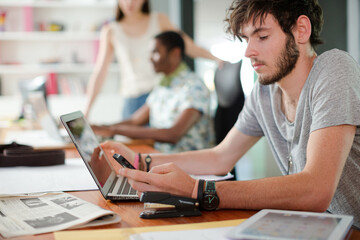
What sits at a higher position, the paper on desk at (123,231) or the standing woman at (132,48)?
the standing woman at (132,48)

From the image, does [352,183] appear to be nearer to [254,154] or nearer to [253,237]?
[253,237]

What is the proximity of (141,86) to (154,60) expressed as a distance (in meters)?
0.78

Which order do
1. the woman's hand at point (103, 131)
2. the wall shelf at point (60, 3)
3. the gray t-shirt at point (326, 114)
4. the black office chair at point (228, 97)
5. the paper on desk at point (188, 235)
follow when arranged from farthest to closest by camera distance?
the wall shelf at point (60, 3)
the woman's hand at point (103, 131)
the black office chair at point (228, 97)
the gray t-shirt at point (326, 114)
the paper on desk at point (188, 235)

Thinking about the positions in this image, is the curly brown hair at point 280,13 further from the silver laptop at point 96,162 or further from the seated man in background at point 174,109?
the seated man in background at point 174,109

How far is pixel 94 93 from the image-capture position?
3.42 m

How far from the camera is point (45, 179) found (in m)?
1.47

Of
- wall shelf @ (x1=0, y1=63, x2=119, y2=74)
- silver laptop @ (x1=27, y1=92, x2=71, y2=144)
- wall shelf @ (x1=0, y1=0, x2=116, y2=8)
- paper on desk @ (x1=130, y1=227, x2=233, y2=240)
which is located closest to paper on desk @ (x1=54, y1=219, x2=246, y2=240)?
paper on desk @ (x1=130, y1=227, x2=233, y2=240)

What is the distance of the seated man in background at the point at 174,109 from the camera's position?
2.46m

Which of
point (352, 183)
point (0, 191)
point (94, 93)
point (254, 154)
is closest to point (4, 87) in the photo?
point (94, 93)

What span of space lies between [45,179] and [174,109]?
126 cm

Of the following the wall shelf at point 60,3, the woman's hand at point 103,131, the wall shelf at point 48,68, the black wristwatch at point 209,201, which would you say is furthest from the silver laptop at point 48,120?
the wall shelf at point 60,3

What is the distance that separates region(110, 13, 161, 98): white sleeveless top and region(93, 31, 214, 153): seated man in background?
26.1 inches

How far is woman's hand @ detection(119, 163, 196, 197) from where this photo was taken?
1.09 metres

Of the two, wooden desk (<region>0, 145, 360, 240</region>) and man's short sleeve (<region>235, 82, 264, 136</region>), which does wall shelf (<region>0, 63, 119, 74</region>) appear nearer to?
man's short sleeve (<region>235, 82, 264, 136</region>)
